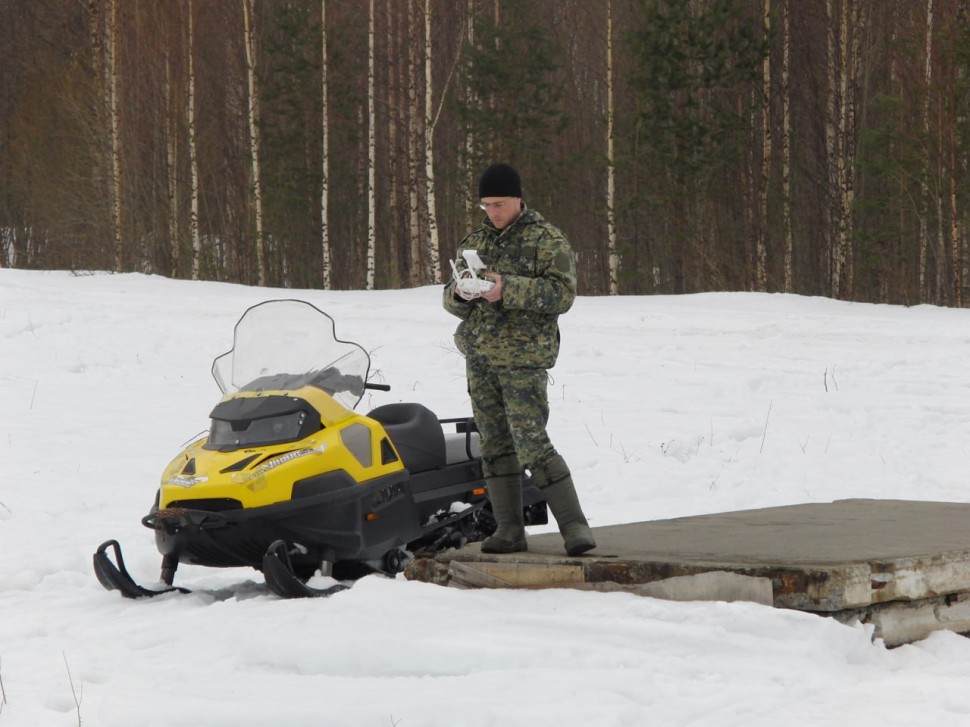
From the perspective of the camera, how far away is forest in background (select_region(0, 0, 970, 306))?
2361 centimetres

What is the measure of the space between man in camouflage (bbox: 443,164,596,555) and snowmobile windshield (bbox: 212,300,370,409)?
89 cm

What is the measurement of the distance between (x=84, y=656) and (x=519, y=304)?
2.09 m

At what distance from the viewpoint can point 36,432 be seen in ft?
31.1

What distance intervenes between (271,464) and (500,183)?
1.58 meters

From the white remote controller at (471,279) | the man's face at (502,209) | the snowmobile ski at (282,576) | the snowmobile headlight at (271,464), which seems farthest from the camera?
the snowmobile headlight at (271,464)

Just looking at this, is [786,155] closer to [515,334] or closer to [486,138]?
[486,138]

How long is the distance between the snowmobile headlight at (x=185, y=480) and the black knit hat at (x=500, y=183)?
5.76 ft

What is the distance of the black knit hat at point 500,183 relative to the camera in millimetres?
5102

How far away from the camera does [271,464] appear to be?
5445 mm

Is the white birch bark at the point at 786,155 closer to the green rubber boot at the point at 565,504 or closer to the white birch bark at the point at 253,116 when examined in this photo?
the white birch bark at the point at 253,116

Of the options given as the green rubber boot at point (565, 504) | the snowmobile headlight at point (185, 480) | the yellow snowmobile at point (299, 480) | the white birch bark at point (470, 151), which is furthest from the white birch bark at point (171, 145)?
the green rubber boot at point (565, 504)

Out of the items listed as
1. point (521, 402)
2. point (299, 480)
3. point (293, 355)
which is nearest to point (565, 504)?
point (521, 402)

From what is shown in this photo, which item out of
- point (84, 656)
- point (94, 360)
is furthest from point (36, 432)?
point (84, 656)

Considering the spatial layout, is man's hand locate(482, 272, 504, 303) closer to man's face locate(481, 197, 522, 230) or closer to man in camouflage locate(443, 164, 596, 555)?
man in camouflage locate(443, 164, 596, 555)
